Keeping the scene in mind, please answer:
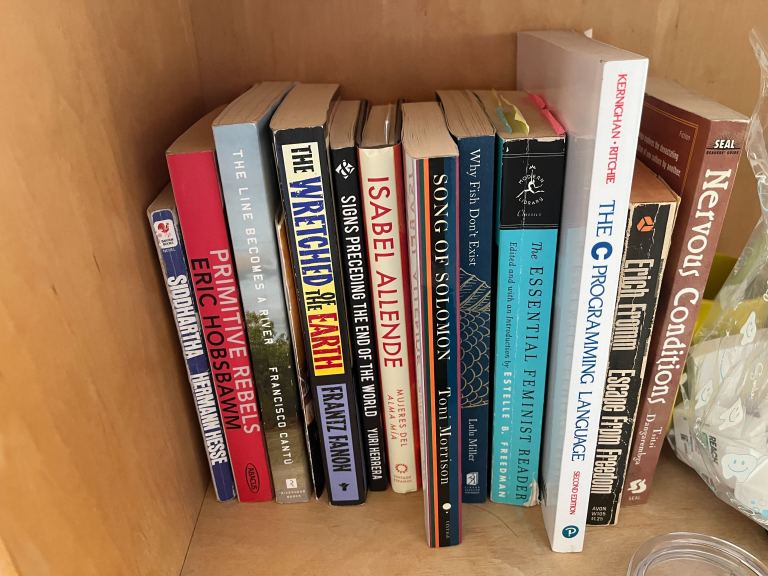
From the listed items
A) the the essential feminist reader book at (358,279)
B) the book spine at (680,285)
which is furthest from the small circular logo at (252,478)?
the book spine at (680,285)

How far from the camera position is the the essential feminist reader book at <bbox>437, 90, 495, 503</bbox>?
48 centimetres

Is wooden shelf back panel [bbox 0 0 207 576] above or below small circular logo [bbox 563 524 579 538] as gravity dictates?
above

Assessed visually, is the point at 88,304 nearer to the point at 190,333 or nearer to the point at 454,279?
the point at 190,333

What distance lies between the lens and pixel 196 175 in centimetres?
50

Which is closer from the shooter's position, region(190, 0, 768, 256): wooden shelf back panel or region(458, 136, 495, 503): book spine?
region(458, 136, 495, 503): book spine

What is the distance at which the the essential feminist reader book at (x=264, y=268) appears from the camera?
1.58 feet

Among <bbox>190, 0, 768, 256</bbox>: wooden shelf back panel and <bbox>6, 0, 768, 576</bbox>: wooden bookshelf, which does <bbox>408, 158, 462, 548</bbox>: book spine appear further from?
<bbox>190, 0, 768, 256</bbox>: wooden shelf back panel

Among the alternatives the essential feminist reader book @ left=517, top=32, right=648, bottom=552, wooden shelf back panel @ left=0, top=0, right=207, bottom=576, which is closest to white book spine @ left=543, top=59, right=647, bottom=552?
the essential feminist reader book @ left=517, top=32, right=648, bottom=552

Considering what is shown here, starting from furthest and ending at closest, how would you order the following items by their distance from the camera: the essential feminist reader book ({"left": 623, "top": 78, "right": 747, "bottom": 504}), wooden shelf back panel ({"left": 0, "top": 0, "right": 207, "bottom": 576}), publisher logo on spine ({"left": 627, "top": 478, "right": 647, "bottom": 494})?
publisher logo on spine ({"left": 627, "top": 478, "right": 647, "bottom": 494})
the essential feminist reader book ({"left": 623, "top": 78, "right": 747, "bottom": 504})
wooden shelf back panel ({"left": 0, "top": 0, "right": 207, "bottom": 576})

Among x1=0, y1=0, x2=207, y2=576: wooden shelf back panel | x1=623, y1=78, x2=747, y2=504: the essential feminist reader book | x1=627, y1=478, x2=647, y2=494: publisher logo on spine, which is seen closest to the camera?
x1=0, y1=0, x2=207, y2=576: wooden shelf back panel

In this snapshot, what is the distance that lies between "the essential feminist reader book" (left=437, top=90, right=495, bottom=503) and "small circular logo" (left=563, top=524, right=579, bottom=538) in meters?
0.08

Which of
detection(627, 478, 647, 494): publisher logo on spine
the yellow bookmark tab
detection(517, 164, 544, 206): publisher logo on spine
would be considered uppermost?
the yellow bookmark tab

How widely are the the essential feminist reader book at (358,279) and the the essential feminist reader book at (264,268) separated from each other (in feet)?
0.18

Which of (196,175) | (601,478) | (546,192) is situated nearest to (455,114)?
(546,192)
